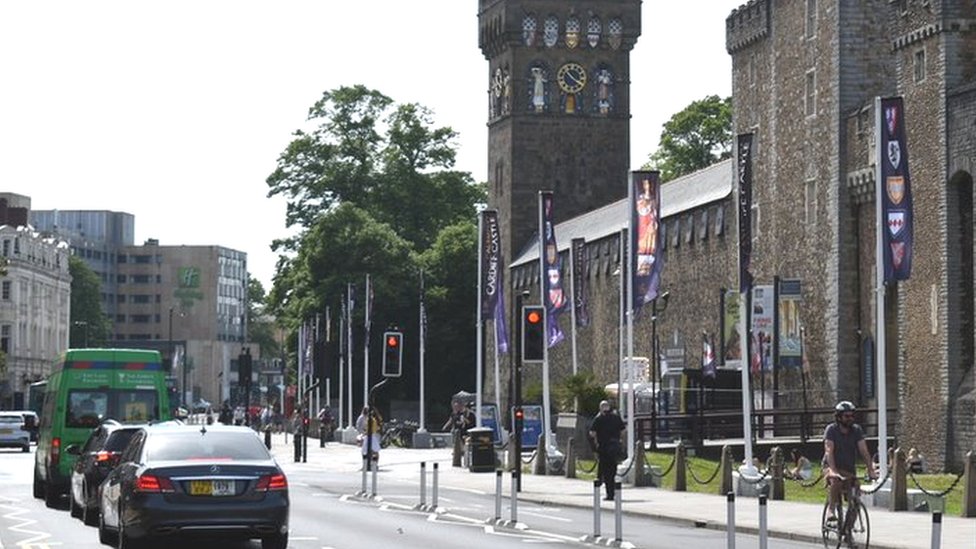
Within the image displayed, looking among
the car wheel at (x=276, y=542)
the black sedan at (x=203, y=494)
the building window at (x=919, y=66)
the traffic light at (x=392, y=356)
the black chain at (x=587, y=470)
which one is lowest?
A: the car wheel at (x=276, y=542)

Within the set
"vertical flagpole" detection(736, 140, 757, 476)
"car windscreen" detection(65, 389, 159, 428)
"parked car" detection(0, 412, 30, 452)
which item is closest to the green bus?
"car windscreen" detection(65, 389, 159, 428)

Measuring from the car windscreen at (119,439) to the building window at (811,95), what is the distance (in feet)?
127

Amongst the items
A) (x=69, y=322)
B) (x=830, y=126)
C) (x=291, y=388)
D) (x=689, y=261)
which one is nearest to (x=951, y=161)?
(x=830, y=126)

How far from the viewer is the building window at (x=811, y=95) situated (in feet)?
212

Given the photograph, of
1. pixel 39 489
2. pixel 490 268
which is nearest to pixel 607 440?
pixel 39 489

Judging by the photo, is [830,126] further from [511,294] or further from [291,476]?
[511,294]

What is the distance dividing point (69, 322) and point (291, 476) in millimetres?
130841

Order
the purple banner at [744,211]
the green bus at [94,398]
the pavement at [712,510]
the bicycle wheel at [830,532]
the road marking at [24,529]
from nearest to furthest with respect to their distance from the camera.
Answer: the bicycle wheel at [830,532] < the road marking at [24,529] < the pavement at [712,510] < the green bus at [94,398] < the purple banner at [744,211]

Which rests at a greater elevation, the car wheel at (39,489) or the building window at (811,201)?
the building window at (811,201)

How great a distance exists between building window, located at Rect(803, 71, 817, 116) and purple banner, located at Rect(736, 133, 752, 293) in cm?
1941

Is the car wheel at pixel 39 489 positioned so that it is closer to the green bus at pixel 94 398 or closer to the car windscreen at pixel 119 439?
the green bus at pixel 94 398

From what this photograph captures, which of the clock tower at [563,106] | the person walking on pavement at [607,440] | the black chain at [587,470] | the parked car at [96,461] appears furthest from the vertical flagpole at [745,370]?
the clock tower at [563,106]

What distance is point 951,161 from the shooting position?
1933 inches

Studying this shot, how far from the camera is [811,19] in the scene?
65.6 meters
